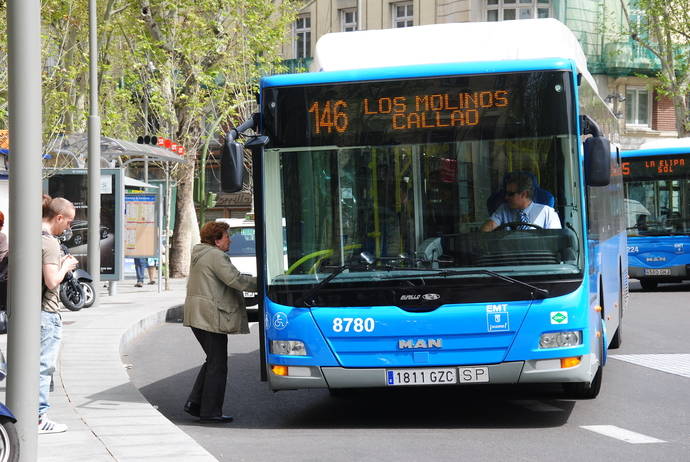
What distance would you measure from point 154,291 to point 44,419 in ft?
62.0

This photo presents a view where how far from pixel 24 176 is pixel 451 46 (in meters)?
4.33

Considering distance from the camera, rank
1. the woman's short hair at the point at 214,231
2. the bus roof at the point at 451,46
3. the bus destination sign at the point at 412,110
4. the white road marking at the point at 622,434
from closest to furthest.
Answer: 1. the white road marking at the point at 622,434
2. the bus destination sign at the point at 412,110
3. the bus roof at the point at 451,46
4. the woman's short hair at the point at 214,231

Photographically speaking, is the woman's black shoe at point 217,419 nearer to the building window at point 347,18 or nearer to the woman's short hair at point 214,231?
the woman's short hair at point 214,231

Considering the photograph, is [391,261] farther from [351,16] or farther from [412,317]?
[351,16]

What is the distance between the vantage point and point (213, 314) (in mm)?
9984

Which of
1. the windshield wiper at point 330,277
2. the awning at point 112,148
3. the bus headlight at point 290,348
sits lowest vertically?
the bus headlight at point 290,348

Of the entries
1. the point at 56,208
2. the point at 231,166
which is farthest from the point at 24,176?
the point at 231,166

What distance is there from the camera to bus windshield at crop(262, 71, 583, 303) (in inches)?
362

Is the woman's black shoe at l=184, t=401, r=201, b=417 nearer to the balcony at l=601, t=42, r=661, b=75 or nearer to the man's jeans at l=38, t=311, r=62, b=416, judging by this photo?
the man's jeans at l=38, t=311, r=62, b=416

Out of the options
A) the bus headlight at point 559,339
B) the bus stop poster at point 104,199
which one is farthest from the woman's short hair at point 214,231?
the bus stop poster at point 104,199

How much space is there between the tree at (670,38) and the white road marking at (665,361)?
1225 inches

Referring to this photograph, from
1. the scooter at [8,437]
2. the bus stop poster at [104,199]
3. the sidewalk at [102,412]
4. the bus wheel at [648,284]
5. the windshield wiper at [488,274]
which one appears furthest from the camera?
the bus wheel at [648,284]

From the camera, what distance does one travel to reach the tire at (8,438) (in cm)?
649

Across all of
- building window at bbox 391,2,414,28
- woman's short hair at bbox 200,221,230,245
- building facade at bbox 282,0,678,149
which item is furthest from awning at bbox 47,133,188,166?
building window at bbox 391,2,414,28
